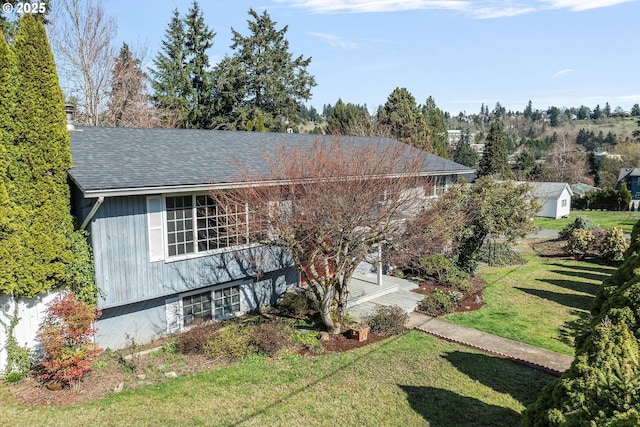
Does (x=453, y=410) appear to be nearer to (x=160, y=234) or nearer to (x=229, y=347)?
(x=229, y=347)

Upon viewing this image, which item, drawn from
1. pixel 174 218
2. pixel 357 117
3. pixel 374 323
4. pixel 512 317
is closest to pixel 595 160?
pixel 357 117

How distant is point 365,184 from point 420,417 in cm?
637

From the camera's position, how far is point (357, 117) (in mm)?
48156

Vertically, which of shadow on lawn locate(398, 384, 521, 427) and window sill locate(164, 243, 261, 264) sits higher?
window sill locate(164, 243, 261, 264)

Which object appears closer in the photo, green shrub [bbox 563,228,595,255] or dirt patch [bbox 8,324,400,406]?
dirt patch [bbox 8,324,400,406]

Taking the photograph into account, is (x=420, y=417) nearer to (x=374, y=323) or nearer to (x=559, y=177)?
(x=374, y=323)

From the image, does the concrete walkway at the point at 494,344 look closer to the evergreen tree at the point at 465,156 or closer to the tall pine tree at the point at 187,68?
the tall pine tree at the point at 187,68

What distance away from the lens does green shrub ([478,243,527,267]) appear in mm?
23688

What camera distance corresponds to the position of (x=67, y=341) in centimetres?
962

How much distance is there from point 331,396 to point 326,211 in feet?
15.1

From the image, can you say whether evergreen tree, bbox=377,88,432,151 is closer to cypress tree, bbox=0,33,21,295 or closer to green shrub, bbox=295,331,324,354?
green shrub, bbox=295,331,324,354

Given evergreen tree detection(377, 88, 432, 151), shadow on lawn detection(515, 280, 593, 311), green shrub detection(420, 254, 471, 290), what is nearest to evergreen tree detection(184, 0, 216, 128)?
evergreen tree detection(377, 88, 432, 151)

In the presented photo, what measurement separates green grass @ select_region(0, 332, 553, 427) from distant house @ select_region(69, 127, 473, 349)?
2952mm

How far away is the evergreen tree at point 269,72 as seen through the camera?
41378 millimetres
